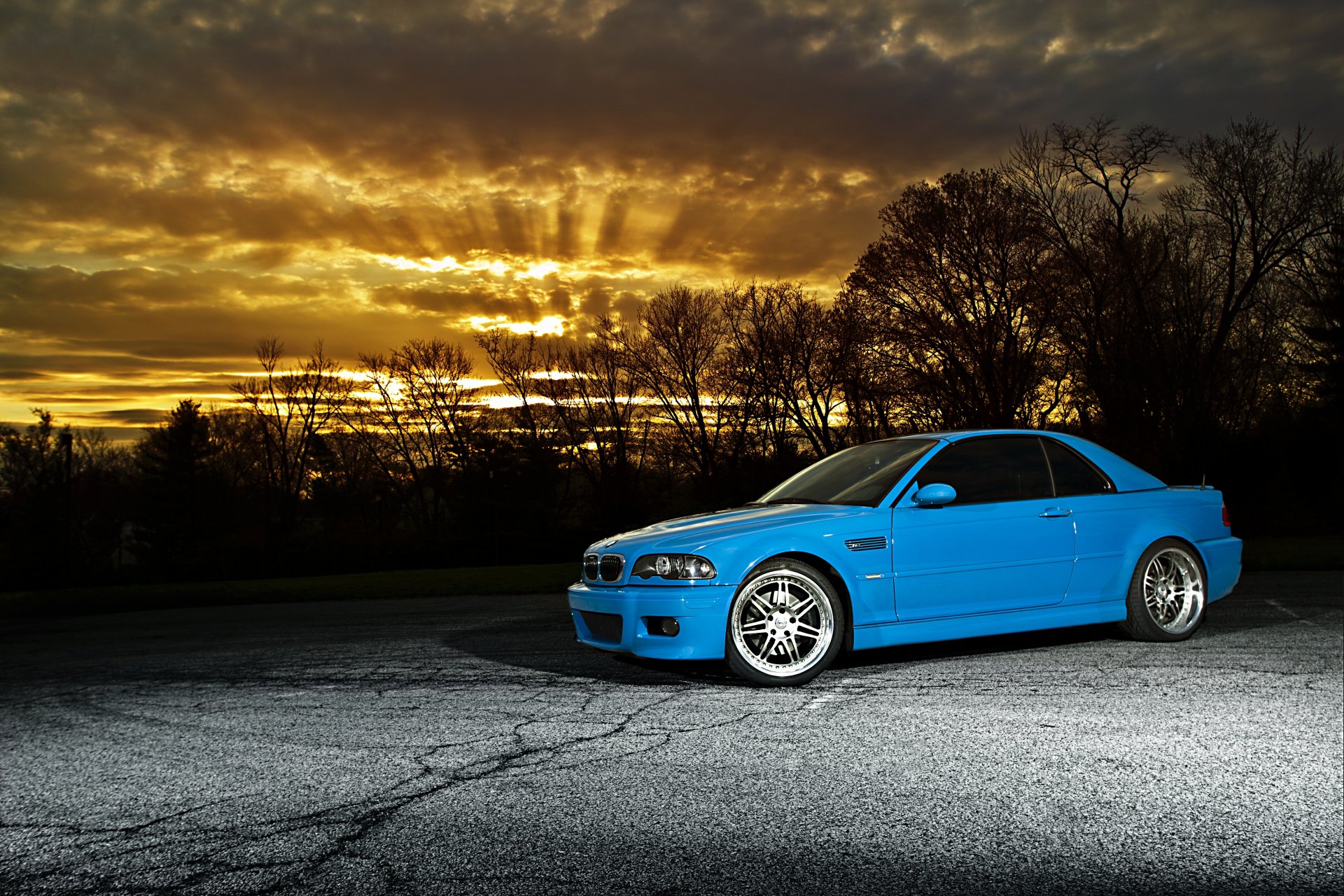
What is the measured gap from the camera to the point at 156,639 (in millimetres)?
10727

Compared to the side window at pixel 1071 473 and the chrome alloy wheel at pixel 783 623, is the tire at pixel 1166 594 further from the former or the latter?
the chrome alloy wheel at pixel 783 623

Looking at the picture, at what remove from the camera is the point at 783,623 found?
629cm

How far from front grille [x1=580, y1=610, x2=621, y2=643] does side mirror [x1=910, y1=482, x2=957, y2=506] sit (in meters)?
2.10

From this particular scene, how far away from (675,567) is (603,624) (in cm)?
72

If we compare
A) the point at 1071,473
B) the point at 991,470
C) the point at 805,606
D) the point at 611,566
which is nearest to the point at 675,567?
the point at 611,566

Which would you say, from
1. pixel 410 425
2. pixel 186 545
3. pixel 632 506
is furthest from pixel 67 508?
pixel 632 506

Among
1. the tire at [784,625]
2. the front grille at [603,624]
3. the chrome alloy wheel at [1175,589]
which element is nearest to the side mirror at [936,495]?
the tire at [784,625]

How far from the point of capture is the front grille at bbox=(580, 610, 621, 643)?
6.44 m

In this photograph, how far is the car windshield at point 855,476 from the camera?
6.95 metres

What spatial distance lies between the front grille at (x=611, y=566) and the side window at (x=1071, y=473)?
3167 millimetres

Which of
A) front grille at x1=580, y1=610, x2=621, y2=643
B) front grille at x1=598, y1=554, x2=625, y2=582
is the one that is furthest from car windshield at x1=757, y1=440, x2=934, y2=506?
front grille at x1=580, y1=610, x2=621, y2=643

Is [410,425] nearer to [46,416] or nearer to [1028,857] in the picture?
[46,416]

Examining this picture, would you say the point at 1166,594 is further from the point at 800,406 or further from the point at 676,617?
A: the point at 800,406

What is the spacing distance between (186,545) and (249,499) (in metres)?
3.94
